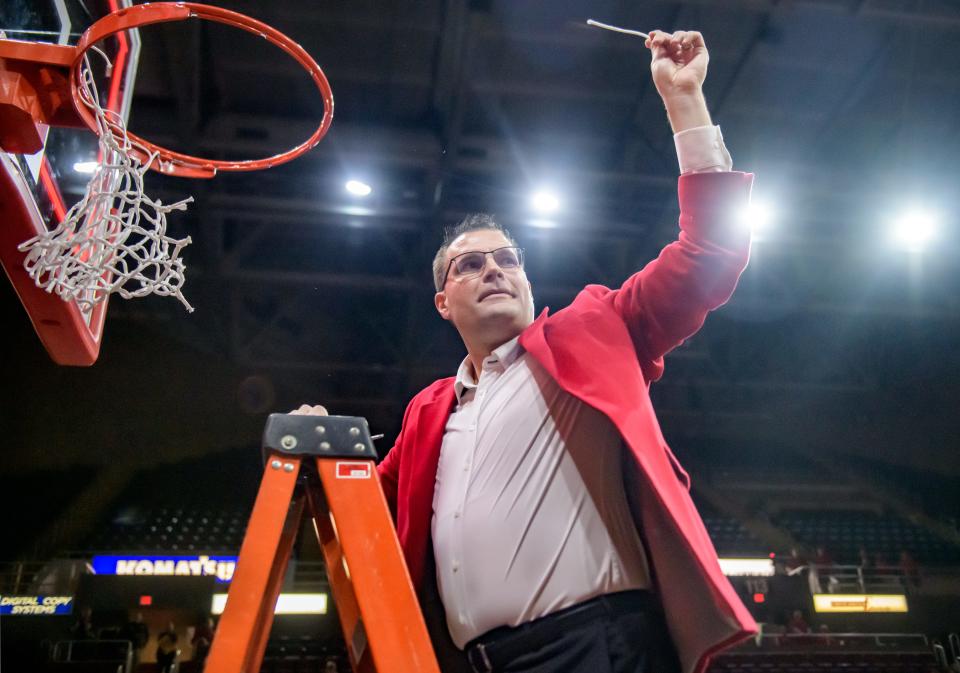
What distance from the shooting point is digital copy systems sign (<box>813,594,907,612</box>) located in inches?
397

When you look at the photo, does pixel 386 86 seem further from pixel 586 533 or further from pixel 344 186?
pixel 586 533

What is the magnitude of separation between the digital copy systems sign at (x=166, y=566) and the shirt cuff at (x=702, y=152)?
948 cm

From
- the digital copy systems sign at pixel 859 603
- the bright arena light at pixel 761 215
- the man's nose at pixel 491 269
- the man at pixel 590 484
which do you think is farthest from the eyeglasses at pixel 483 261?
the digital copy systems sign at pixel 859 603

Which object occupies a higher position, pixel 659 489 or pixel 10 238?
pixel 10 238

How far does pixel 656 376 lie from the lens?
1870mm

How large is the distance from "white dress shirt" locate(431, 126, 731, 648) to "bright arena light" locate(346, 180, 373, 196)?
6.11 meters

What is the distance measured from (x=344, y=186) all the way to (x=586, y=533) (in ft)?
21.6

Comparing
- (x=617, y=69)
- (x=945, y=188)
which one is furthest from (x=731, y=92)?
(x=945, y=188)

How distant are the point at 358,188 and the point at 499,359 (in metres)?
6.09

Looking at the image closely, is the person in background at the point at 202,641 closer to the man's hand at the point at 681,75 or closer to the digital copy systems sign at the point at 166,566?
the digital copy systems sign at the point at 166,566

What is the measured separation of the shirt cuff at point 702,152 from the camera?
1.63m

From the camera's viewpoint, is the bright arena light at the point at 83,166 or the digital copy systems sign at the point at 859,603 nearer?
the bright arena light at the point at 83,166

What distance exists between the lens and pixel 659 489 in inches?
56.6

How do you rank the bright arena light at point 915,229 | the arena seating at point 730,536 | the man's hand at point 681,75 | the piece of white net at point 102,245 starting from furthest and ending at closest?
the arena seating at point 730,536
the bright arena light at point 915,229
the piece of white net at point 102,245
the man's hand at point 681,75
